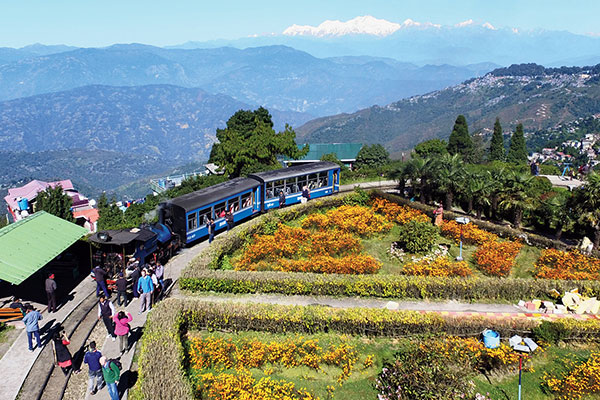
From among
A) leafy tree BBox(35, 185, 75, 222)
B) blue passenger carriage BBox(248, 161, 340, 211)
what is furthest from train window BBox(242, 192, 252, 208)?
leafy tree BBox(35, 185, 75, 222)

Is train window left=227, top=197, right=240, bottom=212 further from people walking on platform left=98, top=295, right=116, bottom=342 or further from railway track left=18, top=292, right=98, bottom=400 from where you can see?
people walking on platform left=98, top=295, right=116, bottom=342

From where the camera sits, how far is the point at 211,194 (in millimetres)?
28250

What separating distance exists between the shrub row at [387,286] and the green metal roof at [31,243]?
599 cm

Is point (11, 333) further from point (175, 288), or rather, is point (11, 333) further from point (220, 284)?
point (220, 284)

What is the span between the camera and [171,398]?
1149cm

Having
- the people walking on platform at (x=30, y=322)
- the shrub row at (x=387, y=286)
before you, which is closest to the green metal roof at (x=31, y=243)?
the people walking on platform at (x=30, y=322)

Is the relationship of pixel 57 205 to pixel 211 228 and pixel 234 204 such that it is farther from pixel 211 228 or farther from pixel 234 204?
pixel 234 204

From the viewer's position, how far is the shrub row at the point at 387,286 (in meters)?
19.6

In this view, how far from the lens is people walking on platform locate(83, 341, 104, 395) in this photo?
1240 centimetres

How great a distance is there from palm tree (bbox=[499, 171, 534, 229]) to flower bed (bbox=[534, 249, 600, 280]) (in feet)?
16.1

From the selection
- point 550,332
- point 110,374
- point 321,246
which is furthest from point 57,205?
point 550,332

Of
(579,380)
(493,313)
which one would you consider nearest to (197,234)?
(493,313)

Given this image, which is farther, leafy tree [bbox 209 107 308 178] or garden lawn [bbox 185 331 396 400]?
leafy tree [bbox 209 107 308 178]

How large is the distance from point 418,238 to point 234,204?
12.7 m
